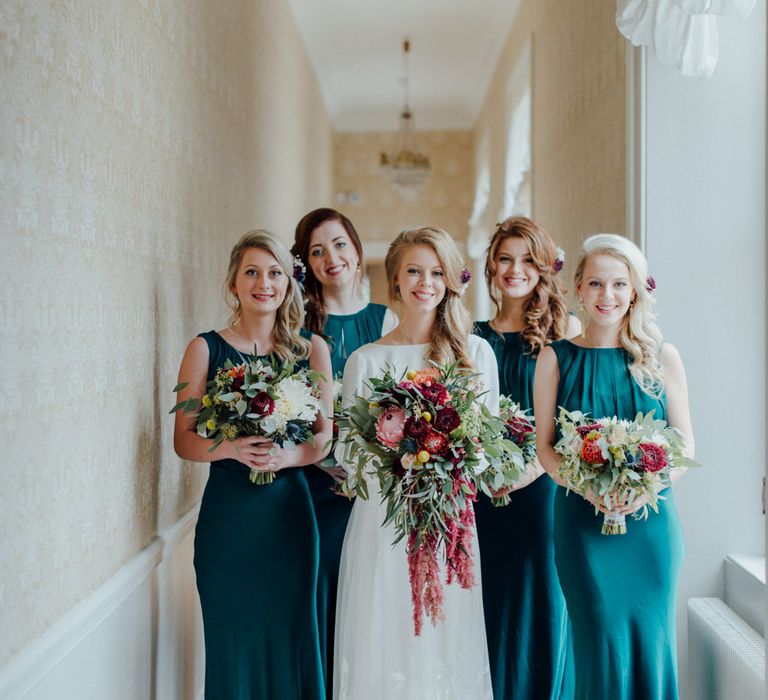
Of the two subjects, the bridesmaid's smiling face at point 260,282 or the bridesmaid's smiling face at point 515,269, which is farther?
the bridesmaid's smiling face at point 515,269

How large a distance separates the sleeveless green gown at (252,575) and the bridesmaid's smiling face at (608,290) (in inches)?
42.1

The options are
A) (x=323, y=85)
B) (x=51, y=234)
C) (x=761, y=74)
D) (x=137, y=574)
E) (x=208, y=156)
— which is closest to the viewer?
(x=51, y=234)

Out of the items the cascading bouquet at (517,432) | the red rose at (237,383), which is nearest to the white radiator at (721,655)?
the cascading bouquet at (517,432)

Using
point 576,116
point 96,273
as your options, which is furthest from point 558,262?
point 576,116

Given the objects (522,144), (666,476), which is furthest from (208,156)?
(522,144)

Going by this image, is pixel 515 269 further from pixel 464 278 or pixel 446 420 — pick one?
pixel 446 420

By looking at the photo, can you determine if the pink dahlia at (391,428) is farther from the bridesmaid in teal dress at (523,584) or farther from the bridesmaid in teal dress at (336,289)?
the bridesmaid in teal dress at (336,289)

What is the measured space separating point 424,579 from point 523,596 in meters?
0.85

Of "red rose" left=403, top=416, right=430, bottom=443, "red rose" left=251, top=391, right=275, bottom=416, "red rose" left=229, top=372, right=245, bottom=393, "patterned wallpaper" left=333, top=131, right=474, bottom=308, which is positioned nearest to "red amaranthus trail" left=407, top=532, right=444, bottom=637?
"red rose" left=403, top=416, right=430, bottom=443

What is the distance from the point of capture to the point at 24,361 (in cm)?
202

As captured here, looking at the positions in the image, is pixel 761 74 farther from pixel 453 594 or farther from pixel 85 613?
pixel 85 613

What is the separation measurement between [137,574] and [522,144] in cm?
567

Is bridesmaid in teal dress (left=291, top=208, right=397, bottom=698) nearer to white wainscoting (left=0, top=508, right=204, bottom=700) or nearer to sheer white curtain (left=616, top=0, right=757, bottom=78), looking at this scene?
white wainscoting (left=0, top=508, right=204, bottom=700)

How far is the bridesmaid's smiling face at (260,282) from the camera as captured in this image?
2.97 meters
